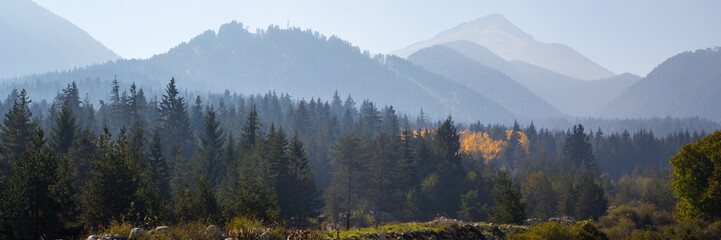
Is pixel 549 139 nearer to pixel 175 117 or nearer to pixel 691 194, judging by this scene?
pixel 175 117

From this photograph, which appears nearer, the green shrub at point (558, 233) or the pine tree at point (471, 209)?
the green shrub at point (558, 233)

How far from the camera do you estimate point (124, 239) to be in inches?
712

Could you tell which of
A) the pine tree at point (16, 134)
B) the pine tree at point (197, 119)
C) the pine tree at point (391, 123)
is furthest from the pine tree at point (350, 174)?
the pine tree at point (391, 123)

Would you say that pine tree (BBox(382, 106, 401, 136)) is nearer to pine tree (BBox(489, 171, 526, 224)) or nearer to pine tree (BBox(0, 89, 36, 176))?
pine tree (BBox(489, 171, 526, 224))

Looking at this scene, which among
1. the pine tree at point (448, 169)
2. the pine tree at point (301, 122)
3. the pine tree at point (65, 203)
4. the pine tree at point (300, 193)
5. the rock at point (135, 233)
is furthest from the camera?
the pine tree at point (301, 122)

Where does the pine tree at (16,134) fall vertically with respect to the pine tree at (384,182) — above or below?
above

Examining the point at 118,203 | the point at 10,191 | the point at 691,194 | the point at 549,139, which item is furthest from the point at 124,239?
the point at 549,139

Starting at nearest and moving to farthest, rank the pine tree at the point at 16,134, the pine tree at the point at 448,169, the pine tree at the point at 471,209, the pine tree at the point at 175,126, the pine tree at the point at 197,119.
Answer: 1. the pine tree at the point at 16,134
2. the pine tree at the point at 471,209
3. the pine tree at the point at 448,169
4. the pine tree at the point at 175,126
5. the pine tree at the point at 197,119

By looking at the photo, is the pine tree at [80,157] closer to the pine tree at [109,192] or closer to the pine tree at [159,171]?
the pine tree at [159,171]

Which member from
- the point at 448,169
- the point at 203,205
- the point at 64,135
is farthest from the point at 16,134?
the point at 448,169

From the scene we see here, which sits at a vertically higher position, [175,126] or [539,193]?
[175,126]

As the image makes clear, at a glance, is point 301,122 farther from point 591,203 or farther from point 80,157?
point 80,157

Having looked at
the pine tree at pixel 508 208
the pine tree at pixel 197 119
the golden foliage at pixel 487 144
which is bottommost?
the pine tree at pixel 508 208

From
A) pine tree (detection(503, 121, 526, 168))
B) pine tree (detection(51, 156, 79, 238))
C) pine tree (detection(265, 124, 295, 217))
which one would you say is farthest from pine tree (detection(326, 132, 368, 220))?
pine tree (detection(503, 121, 526, 168))
